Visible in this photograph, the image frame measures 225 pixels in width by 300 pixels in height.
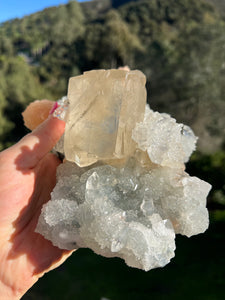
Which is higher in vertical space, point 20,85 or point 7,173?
point 7,173

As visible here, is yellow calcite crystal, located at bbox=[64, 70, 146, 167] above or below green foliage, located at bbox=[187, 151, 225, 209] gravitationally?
above

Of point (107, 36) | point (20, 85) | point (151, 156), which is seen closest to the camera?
point (151, 156)

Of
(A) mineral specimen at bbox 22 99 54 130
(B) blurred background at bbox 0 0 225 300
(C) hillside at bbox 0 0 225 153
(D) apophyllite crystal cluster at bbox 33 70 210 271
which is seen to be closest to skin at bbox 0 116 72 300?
(D) apophyllite crystal cluster at bbox 33 70 210 271

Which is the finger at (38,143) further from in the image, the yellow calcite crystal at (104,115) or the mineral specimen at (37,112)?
the mineral specimen at (37,112)

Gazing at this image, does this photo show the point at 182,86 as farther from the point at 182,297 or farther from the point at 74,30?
the point at 74,30

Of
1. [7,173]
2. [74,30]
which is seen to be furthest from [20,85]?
[74,30]

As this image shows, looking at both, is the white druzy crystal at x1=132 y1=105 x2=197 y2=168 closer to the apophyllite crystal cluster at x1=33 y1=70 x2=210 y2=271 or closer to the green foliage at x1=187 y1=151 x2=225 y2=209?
the apophyllite crystal cluster at x1=33 y1=70 x2=210 y2=271
